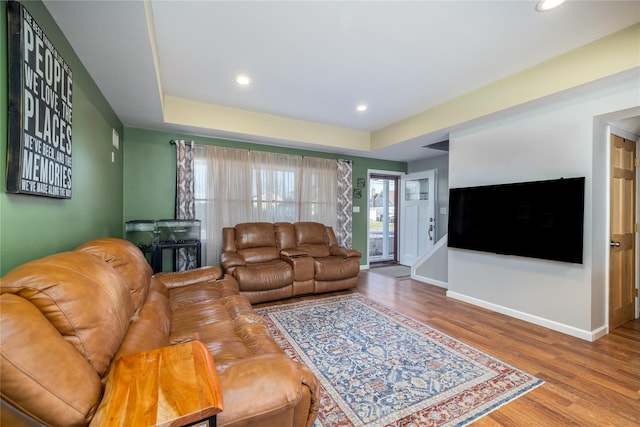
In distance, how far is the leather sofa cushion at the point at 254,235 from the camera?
4113mm

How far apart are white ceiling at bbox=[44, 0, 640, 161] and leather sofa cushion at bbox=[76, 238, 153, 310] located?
4.49 ft

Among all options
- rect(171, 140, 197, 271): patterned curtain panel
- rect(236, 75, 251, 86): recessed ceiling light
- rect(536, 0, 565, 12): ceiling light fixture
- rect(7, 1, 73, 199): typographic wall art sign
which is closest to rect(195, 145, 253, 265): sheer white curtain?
rect(171, 140, 197, 271): patterned curtain panel

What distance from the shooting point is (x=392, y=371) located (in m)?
2.07

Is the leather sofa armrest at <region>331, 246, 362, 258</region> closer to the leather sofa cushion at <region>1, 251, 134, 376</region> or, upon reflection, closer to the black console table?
the black console table

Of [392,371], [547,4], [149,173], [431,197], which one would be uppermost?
[547,4]

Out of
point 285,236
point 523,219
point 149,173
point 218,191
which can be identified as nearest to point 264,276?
point 285,236

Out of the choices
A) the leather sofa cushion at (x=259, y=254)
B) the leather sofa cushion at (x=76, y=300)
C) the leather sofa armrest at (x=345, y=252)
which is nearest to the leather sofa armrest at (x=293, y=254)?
the leather sofa cushion at (x=259, y=254)

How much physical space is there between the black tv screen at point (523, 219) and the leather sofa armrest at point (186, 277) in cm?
317

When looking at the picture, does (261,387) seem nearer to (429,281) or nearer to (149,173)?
(149,173)

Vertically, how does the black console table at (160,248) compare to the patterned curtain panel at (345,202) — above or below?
below

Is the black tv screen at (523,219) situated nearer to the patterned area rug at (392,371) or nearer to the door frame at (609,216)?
the door frame at (609,216)

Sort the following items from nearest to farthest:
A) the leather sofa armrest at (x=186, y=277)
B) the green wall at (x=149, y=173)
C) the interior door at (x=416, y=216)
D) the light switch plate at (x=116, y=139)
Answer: the leather sofa armrest at (x=186, y=277) → the light switch plate at (x=116, y=139) → the green wall at (x=149, y=173) → the interior door at (x=416, y=216)

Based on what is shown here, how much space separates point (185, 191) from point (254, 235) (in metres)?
1.20

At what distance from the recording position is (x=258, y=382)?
3.18ft
